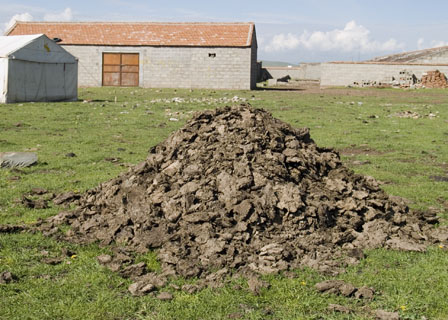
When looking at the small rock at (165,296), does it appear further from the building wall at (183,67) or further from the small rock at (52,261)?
the building wall at (183,67)

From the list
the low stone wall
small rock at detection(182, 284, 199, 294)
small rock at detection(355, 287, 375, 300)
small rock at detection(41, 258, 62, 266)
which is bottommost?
small rock at detection(182, 284, 199, 294)

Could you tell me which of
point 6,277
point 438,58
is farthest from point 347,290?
point 438,58

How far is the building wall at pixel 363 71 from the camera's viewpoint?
142ft

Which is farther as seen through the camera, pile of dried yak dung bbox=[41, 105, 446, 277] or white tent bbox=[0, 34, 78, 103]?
white tent bbox=[0, 34, 78, 103]

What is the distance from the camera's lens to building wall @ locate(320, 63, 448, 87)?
142 feet

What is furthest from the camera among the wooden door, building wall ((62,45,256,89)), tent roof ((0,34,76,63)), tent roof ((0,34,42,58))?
the wooden door

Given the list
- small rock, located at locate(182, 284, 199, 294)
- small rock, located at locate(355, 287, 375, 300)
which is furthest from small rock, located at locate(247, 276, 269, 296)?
small rock, located at locate(355, 287, 375, 300)

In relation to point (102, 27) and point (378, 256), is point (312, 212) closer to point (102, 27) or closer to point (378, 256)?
point (378, 256)

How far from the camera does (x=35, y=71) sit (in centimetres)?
2566

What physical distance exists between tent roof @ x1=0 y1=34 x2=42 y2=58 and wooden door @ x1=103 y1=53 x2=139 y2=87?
15694 mm

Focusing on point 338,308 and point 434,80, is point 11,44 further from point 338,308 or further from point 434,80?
point 434,80

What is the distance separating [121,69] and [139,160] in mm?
31651

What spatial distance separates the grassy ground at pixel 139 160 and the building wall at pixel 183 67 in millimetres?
18451

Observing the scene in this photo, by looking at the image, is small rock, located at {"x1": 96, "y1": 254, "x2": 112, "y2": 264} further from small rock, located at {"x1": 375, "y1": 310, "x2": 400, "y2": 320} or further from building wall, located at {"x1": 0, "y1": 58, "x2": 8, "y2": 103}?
building wall, located at {"x1": 0, "y1": 58, "x2": 8, "y2": 103}
